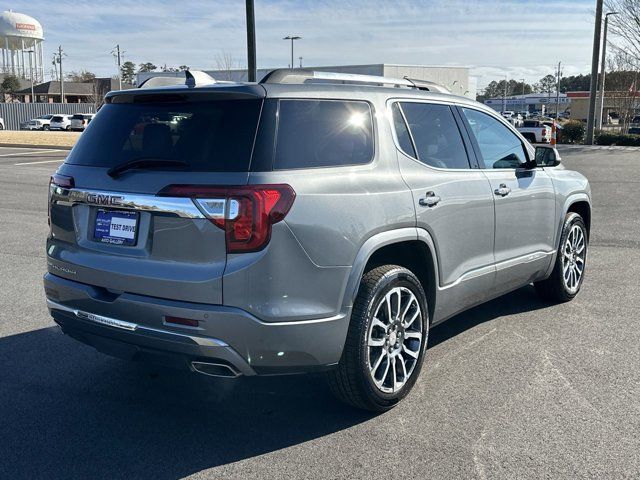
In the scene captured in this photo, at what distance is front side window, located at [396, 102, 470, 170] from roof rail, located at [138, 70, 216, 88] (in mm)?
1273

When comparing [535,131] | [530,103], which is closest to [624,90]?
[535,131]

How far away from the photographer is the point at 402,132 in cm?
427

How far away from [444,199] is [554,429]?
61.0 inches

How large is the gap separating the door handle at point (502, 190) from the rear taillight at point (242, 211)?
225 cm

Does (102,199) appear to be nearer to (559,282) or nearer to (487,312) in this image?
(487,312)

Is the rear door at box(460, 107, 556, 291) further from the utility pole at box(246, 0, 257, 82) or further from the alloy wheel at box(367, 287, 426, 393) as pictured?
the utility pole at box(246, 0, 257, 82)

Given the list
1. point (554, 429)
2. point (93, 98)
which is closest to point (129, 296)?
point (554, 429)

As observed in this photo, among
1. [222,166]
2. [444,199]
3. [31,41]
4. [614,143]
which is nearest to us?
[222,166]

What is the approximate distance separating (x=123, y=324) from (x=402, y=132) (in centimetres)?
205

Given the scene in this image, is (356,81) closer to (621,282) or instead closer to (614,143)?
(621,282)

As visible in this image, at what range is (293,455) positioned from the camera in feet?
11.5

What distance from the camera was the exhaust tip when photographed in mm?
3432

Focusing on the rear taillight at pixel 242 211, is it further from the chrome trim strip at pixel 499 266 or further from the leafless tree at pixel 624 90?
the leafless tree at pixel 624 90

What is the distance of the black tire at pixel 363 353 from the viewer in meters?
3.73
